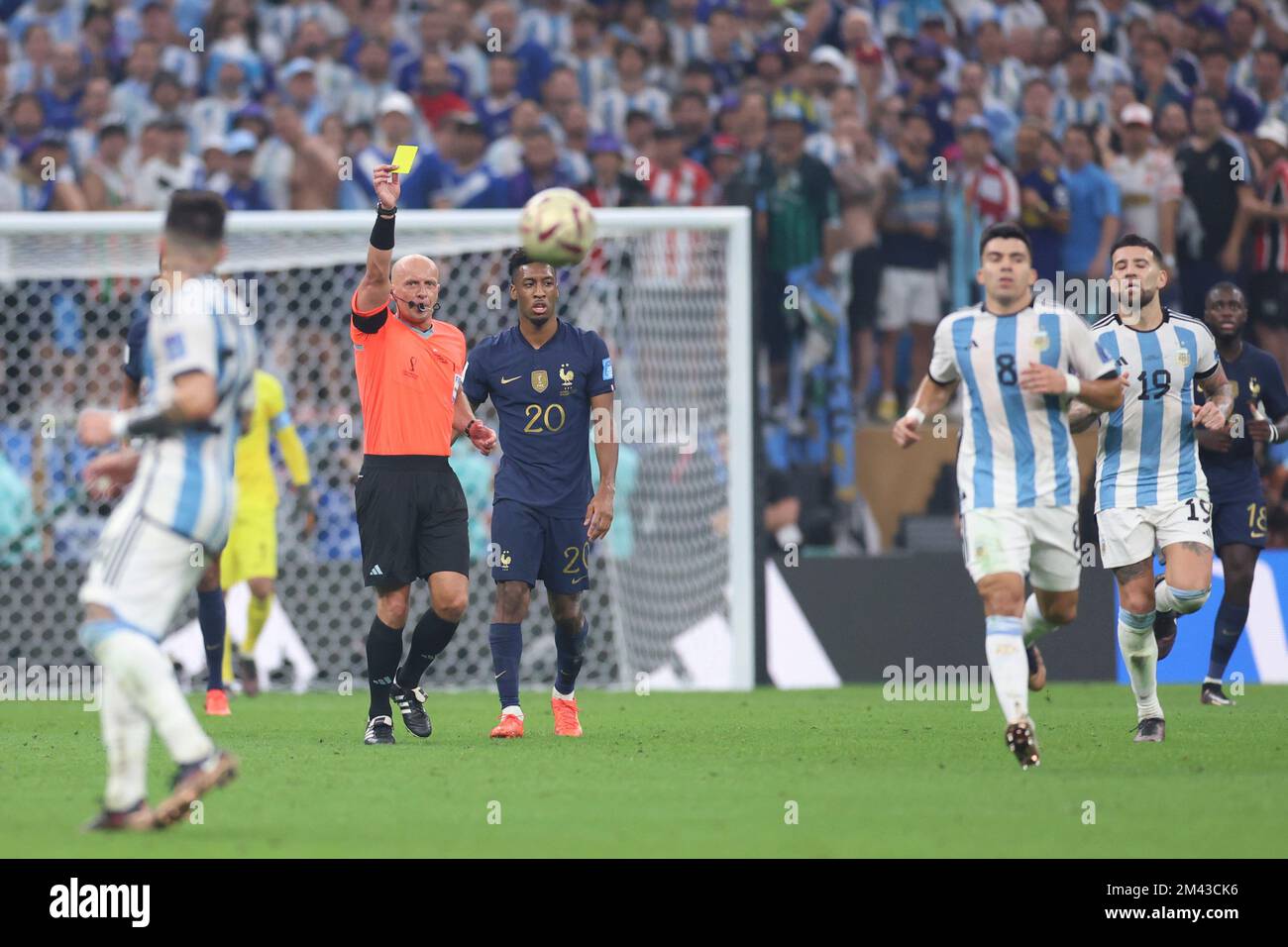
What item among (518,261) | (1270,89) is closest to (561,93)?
(1270,89)

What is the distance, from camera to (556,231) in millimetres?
9164

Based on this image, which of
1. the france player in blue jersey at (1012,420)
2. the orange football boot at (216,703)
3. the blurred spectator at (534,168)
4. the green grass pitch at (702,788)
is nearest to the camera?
the green grass pitch at (702,788)

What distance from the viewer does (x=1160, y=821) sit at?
685cm

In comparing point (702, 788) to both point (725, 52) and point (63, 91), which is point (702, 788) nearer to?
point (725, 52)

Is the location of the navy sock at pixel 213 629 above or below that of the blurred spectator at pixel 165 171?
below

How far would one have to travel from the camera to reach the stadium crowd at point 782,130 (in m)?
16.4

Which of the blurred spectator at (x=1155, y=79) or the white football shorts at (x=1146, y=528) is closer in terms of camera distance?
the white football shorts at (x=1146, y=528)

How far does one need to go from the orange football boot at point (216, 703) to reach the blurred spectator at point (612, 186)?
6.15 metres

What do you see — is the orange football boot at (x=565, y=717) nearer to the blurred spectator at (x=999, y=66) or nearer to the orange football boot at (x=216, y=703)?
the orange football boot at (x=216, y=703)

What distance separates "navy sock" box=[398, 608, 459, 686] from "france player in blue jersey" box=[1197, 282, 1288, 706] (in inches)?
206

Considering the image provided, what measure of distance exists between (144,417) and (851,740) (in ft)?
15.4

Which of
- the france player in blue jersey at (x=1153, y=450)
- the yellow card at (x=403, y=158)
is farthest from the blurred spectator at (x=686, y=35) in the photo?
the yellow card at (x=403, y=158)
